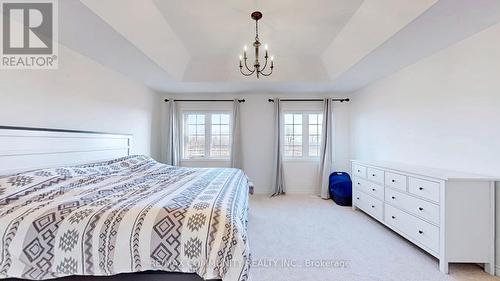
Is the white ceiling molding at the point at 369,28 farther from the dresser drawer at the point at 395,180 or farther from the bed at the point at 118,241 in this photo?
the bed at the point at 118,241

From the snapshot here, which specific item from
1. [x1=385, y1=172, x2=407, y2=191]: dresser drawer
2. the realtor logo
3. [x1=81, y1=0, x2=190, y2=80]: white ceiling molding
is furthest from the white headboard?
[x1=385, y1=172, x2=407, y2=191]: dresser drawer

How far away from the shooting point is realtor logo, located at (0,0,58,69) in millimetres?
1912

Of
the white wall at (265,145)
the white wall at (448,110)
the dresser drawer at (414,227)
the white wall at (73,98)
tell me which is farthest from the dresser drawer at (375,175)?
the white wall at (73,98)

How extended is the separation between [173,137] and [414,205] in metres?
4.09

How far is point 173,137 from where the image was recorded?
477 cm

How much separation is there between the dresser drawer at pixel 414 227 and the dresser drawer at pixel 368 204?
147 mm

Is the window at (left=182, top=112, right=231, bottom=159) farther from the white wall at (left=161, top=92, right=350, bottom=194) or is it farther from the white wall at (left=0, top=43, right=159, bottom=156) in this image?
the white wall at (left=0, top=43, right=159, bottom=156)

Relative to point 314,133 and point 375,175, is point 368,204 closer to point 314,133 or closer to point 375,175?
point 375,175

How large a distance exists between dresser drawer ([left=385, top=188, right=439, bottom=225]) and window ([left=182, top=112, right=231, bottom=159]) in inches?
123

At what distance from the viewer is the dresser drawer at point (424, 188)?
7.02ft

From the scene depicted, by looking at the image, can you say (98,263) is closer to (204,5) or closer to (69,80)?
(69,80)

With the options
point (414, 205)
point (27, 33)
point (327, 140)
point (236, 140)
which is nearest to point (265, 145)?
point (236, 140)

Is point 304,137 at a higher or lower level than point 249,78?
lower

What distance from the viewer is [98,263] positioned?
128 cm
